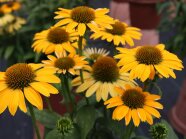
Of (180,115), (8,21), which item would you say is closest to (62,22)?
(180,115)

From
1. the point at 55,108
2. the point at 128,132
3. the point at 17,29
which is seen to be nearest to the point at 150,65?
the point at 128,132

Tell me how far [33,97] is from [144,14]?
5.96 feet

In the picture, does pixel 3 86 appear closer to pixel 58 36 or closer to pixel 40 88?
pixel 40 88

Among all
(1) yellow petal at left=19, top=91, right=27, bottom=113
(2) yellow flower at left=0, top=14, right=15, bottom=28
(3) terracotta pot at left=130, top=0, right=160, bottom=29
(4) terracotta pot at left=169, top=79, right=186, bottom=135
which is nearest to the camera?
(1) yellow petal at left=19, top=91, right=27, bottom=113

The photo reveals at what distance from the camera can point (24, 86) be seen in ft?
1.84

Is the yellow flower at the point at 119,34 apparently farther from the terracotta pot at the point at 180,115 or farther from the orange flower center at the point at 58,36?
the terracotta pot at the point at 180,115

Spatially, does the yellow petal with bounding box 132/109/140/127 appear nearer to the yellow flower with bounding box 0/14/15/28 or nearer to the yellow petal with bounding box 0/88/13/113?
the yellow petal with bounding box 0/88/13/113

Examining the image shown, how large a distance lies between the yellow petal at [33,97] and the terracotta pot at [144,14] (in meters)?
1.70

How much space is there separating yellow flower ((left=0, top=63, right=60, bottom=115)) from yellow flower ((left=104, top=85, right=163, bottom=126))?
0.11 metres

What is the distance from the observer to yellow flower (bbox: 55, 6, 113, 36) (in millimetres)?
659

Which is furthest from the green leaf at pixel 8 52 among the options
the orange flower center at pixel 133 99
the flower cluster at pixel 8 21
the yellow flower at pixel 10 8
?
the orange flower center at pixel 133 99

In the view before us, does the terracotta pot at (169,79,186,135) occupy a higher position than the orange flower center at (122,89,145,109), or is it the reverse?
the orange flower center at (122,89,145,109)

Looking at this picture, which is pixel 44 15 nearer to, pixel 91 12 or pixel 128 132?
pixel 91 12

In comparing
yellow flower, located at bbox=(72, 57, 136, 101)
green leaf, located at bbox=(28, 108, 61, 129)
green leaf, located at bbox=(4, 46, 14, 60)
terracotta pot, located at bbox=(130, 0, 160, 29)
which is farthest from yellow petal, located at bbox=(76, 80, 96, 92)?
terracotta pot, located at bbox=(130, 0, 160, 29)
